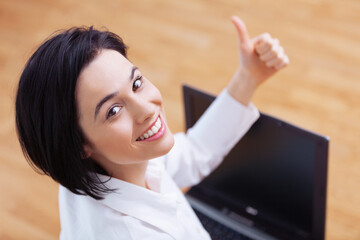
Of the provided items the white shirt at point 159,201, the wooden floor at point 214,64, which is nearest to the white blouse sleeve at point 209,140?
the white shirt at point 159,201

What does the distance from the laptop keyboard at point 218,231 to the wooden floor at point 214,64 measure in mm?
413

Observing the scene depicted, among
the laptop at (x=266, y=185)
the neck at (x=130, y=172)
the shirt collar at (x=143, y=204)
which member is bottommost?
the laptop at (x=266, y=185)

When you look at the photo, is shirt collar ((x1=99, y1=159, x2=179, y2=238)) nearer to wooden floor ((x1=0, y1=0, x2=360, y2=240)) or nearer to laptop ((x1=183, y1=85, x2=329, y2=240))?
laptop ((x1=183, y1=85, x2=329, y2=240))

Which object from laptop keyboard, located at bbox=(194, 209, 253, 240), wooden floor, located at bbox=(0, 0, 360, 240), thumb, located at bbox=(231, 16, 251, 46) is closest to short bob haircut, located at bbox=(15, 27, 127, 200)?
thumb, located at bbox=(231, 16, 251, 46)

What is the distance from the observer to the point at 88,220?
43.6 inches

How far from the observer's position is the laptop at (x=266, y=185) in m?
1.27

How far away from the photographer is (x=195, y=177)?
4.84 ft

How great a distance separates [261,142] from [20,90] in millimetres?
673

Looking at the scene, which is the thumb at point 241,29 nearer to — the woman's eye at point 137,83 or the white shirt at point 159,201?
the white shirt at point 159,201

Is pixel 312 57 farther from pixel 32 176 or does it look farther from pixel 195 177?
pixel 32 176

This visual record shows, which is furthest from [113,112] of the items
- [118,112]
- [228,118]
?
[228,118]

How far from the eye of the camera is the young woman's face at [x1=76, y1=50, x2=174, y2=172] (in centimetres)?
98

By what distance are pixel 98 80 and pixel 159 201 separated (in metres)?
0.34

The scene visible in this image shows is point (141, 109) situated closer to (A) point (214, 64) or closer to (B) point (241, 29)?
(B) point (241, 29)
